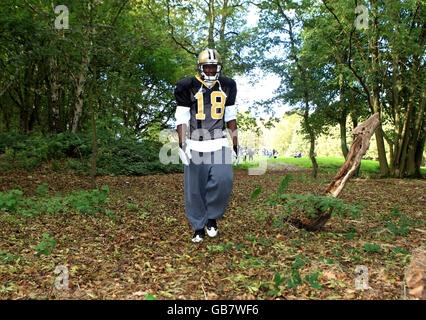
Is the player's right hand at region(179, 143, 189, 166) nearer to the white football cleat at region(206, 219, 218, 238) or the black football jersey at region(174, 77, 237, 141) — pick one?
the black football jersey at region(174, 77, 237, 141)

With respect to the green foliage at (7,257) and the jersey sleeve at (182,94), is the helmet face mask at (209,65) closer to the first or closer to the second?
the jersey sleeve at (182,94)

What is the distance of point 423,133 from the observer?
615 inches

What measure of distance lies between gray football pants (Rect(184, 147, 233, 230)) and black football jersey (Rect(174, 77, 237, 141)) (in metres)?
0.30

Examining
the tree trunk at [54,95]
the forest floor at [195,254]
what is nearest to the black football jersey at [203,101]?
the forest floor at [195,254]

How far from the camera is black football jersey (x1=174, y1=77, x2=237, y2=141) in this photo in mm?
A: 4582

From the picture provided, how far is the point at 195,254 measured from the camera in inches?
166

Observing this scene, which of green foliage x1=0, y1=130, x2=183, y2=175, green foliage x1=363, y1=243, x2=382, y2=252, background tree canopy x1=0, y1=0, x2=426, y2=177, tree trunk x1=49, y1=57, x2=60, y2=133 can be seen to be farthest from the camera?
tree trunk x1=49, y1=57, x2=60, y2=133

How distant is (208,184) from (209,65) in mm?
1645

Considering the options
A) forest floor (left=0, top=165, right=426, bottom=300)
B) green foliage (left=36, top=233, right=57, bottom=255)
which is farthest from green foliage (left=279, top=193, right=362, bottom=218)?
green foliage (left=36, top=233, right=57, bottom=255)

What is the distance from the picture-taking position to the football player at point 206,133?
457 centimetres

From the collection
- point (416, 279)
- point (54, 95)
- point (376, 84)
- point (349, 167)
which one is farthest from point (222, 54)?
point (416, 279)

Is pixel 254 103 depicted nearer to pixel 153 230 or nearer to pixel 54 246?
pixel 153 230
